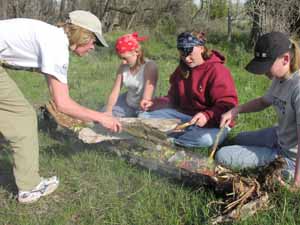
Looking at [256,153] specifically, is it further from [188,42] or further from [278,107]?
[188,42]

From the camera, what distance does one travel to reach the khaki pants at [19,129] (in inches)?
122

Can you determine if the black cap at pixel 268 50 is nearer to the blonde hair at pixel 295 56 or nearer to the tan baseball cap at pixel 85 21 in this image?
the blonde hair at pixel 295 56

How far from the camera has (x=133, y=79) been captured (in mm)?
4914

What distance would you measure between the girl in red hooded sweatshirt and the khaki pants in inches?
55.6

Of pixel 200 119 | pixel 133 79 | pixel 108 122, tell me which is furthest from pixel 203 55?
pixel 108 122

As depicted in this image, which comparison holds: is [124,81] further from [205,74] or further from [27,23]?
[27,23]

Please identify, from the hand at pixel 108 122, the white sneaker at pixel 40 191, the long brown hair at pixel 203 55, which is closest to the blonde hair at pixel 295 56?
the long brown hair at pixel 203 55

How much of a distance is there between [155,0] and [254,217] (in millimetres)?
15291

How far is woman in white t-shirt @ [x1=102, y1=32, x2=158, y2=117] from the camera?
4.61m

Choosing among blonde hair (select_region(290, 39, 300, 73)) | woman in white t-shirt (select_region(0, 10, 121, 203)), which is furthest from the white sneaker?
blonde hair (select_region(290, 39, 300, 73))

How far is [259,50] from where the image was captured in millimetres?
3125

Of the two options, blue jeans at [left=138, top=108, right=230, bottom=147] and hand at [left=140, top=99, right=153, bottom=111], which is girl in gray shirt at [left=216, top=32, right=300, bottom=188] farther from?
hand at [left=140, top=99, right=153, bottom=111]

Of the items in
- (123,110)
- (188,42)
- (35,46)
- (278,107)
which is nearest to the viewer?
(35,46)

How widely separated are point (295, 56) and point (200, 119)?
3.81 feet
